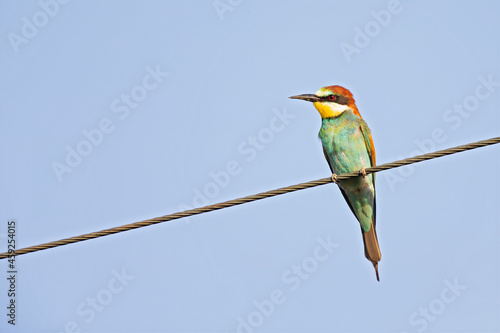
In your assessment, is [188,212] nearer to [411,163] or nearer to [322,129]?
[411,163]

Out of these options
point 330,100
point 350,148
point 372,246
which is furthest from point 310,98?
point 372,246

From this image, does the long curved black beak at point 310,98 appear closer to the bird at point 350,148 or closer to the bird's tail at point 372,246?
the bird at point 350,148

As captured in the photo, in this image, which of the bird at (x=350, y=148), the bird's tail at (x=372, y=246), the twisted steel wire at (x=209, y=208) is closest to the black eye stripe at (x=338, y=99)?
the bird at (x=350, y=148)

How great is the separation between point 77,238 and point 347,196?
3.19 metres

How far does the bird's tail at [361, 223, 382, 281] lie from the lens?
5879mm

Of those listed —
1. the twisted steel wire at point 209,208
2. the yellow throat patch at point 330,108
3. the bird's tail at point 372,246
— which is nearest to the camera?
the twisted steel wire at point 209,208

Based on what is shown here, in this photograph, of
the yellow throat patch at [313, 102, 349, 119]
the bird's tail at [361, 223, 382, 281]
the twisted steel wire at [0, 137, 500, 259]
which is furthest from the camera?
the yellow throat patch at [313, 102, 349, 119]

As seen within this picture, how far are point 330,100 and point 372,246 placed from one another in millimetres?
1449

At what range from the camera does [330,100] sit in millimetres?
6105

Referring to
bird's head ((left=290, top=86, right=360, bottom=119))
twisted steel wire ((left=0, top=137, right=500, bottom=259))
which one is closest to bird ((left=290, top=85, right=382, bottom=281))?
bird's head ((left=290, top=86, right=360, bottom=119))

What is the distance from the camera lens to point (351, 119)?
19.9 ft

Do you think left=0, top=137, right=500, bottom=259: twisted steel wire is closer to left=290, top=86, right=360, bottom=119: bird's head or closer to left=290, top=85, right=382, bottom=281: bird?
left=290, top=85, right=382, bottom=281: bird

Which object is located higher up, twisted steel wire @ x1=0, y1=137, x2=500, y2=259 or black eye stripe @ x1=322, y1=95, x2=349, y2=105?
black eye stripe @ x1=322, y1=95, x2=349, y2=105

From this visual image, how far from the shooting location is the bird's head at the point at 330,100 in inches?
240
